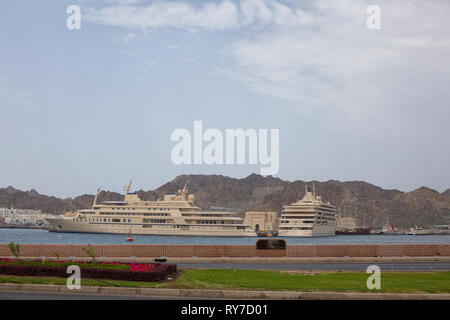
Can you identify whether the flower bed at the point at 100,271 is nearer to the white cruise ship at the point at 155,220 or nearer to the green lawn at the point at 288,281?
the green lawn at the point at 288,281

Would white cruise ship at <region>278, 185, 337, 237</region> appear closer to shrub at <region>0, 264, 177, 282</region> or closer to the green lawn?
the green lawn

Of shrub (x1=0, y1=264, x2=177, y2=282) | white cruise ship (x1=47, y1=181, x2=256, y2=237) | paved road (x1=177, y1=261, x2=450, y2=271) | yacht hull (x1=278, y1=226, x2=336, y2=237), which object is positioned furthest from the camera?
yacht hull (x1=278, y1=226, x2=336, y2=237)

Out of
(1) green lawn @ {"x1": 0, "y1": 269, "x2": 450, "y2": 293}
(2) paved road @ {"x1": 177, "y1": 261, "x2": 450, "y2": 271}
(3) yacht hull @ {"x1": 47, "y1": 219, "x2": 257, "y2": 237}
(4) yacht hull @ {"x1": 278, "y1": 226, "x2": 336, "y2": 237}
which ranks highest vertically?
(1) green lawn @ {"x1": 0, "y1": 269, "x2": 450, "y2": 293}

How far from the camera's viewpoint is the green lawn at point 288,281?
655 inches

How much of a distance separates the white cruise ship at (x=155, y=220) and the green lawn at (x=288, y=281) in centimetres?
10074

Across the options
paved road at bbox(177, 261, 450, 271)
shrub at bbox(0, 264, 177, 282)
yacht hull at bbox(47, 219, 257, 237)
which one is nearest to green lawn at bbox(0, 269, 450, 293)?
shrub at bbox(0, 264, 177, 282)

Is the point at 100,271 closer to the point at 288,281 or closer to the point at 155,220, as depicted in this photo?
the point at 288,281

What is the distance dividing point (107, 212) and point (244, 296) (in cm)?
11298

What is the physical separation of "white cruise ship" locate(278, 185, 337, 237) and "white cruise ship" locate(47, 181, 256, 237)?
1146 inches

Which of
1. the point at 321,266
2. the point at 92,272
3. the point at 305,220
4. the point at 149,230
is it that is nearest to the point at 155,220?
the point at 149,230

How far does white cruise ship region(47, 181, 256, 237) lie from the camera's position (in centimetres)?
12156

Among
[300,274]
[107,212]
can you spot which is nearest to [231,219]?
[107,212]

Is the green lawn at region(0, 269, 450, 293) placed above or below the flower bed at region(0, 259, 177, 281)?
below
